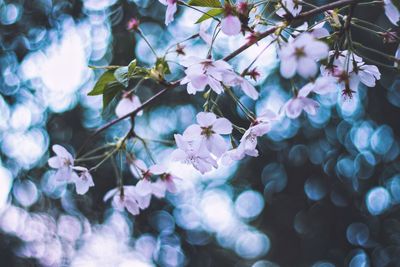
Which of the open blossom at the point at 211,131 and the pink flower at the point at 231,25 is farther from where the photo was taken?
the open blossom at the point at 211,131

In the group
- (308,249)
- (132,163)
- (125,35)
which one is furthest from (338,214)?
(132,163)

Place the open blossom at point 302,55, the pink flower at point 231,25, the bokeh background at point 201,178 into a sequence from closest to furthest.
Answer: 1. the open blossom at point 302,55
2. the pink flower at point 231,25
3. the bokeh background at point 201,178

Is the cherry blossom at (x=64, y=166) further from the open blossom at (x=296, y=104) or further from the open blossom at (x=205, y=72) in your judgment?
the open blossom at (x=296, y=104)

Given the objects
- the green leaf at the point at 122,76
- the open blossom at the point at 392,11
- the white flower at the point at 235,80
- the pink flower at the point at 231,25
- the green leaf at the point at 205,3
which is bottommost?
the green leaf at the point at 122,76

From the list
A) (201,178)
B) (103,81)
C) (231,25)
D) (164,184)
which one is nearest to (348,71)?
(231,25)

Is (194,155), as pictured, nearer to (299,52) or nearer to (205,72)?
(205,72)

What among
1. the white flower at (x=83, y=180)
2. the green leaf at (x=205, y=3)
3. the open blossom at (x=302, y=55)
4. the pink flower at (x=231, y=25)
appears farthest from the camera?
the white flower at (x=83, y=180)

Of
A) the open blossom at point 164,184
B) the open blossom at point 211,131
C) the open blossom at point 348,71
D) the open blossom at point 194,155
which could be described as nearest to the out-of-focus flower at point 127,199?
the open blossom at point 164,184

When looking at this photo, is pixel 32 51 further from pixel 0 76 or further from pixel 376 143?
pixel 376 143
